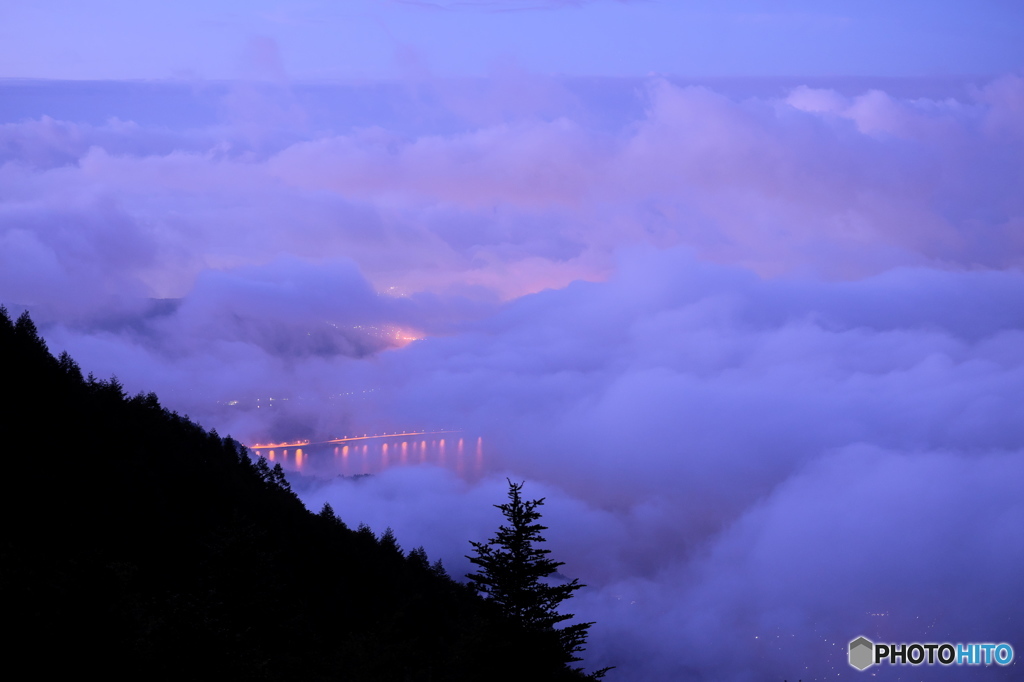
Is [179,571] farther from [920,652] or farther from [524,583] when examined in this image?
[920,652]

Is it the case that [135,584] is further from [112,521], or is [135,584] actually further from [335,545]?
[335,545]

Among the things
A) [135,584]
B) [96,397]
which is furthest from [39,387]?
[135,584]

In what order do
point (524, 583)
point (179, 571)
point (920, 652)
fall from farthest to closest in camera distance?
1. point (179, 571)
2. point (920, 652)
3. point (524, 583)

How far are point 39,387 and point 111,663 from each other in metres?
32.9

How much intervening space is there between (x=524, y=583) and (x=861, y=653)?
56.2 feet

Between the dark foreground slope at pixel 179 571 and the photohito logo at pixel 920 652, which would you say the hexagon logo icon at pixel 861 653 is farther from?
the dark foreground slope at pixel 179 571

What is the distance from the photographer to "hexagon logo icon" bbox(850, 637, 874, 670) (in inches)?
1113

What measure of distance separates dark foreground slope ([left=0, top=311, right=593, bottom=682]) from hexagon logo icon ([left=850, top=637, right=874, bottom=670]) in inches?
553

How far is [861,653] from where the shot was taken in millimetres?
29047

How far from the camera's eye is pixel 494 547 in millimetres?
19531

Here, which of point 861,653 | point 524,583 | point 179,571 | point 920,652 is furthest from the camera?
point 179,571

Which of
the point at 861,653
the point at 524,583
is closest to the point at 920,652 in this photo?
the point at 861,653

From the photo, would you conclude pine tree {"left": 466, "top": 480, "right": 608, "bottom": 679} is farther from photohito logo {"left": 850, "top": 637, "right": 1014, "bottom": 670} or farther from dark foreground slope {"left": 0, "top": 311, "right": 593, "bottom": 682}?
photohito logo {"left": 850, "top": 637, "right": 1014, "bottom": 670}

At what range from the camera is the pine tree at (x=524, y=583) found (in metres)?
18.1
